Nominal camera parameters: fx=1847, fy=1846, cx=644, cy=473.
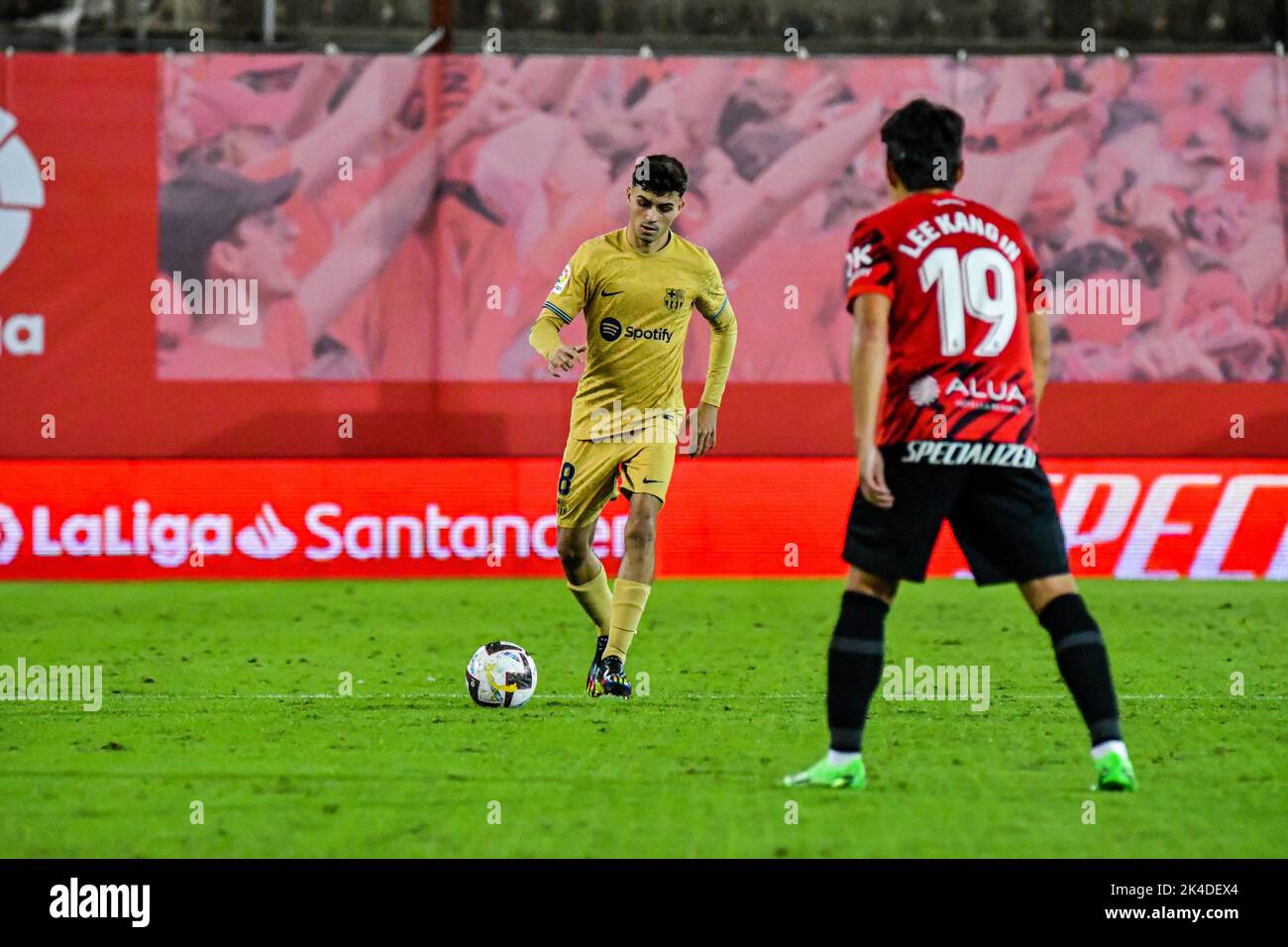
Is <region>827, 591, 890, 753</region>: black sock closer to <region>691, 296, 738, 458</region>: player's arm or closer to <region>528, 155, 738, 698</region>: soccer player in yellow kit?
<region>528, 155, 738, 698</region>: soccer player in yellow kit

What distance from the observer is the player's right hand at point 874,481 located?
543cm

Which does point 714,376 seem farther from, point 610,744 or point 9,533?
point 9,533

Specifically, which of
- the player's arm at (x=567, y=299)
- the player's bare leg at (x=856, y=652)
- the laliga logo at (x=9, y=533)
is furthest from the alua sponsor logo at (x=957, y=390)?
the laliga logo at (x=9, y=533)

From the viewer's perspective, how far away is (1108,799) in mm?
5672

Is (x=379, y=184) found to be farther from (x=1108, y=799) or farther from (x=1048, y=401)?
(x=1108, y=799)

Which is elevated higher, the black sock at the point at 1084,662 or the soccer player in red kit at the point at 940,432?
the soccer player in red kit at the point at 940,432

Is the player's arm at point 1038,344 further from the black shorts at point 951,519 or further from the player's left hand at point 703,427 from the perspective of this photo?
the player's left hand at point 703,427

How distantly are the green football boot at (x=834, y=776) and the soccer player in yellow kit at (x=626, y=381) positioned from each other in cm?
245

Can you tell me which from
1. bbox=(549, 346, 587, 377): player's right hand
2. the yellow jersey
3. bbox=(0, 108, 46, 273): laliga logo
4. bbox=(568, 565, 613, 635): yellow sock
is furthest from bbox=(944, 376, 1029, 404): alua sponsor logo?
bbox=(0, 108, 46, 273): laliga logo

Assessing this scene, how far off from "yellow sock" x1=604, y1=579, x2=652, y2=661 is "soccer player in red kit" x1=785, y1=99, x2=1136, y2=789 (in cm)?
258

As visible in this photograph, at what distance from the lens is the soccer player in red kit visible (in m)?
5.50

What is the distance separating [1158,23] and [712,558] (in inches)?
240

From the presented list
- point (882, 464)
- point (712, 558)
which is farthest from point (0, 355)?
point (882, 464)

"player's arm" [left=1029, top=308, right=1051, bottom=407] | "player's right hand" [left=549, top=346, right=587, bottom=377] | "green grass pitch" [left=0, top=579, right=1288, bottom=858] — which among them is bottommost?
"green grass pitch" [left=0, top=579, right=1288, bottom=858]
